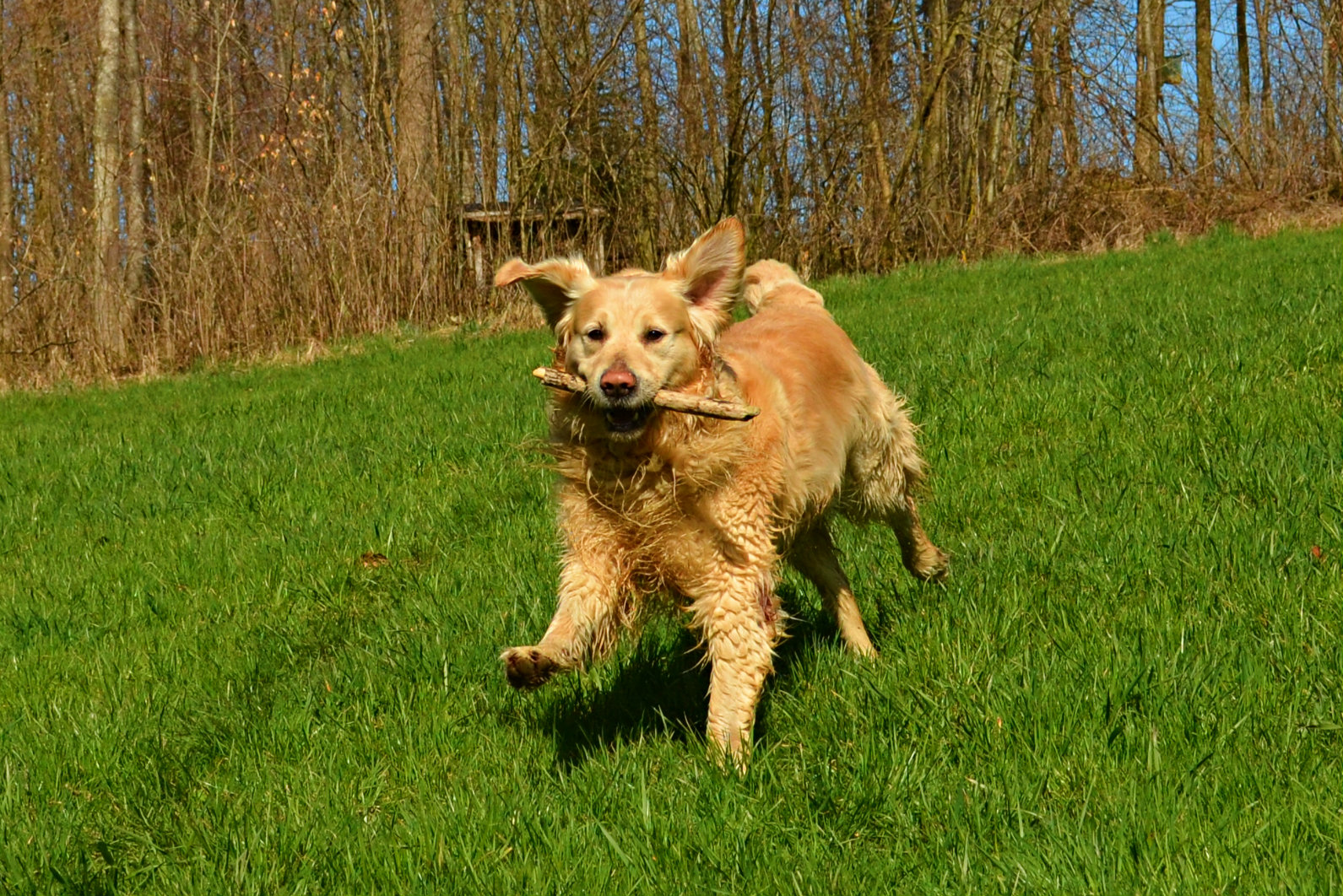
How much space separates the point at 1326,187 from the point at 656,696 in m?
16.5

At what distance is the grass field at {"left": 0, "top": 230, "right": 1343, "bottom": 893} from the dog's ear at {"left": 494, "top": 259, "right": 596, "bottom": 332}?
1.58 ft

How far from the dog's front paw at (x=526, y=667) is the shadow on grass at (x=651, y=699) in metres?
0.35

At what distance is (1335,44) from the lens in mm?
17656

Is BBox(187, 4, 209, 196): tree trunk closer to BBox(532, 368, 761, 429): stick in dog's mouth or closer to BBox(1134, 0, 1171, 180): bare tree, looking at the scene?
BBox(532, 368, 761, 429): stick in dog's mouth

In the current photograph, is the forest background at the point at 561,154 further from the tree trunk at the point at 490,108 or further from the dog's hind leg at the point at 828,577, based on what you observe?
the dog's hind leg at the point at 828,577

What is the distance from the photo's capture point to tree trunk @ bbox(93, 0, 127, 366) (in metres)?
13.6

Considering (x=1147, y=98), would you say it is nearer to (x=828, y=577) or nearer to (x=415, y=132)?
(x=415, y=132)

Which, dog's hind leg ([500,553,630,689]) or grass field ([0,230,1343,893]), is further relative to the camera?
dog's hind leg ([500,553,630,689])

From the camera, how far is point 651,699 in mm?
3898

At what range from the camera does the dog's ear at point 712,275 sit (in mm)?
3713

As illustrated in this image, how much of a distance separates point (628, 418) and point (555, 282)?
62 centimetres

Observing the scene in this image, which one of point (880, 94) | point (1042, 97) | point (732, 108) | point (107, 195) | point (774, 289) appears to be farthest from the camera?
point (1042, 97)

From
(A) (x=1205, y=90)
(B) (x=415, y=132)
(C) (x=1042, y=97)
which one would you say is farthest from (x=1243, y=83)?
(B) (x=415, y=132)

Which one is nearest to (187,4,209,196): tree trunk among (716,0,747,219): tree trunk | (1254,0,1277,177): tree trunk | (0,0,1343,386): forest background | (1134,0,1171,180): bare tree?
(0,0,1343,386): forest background
